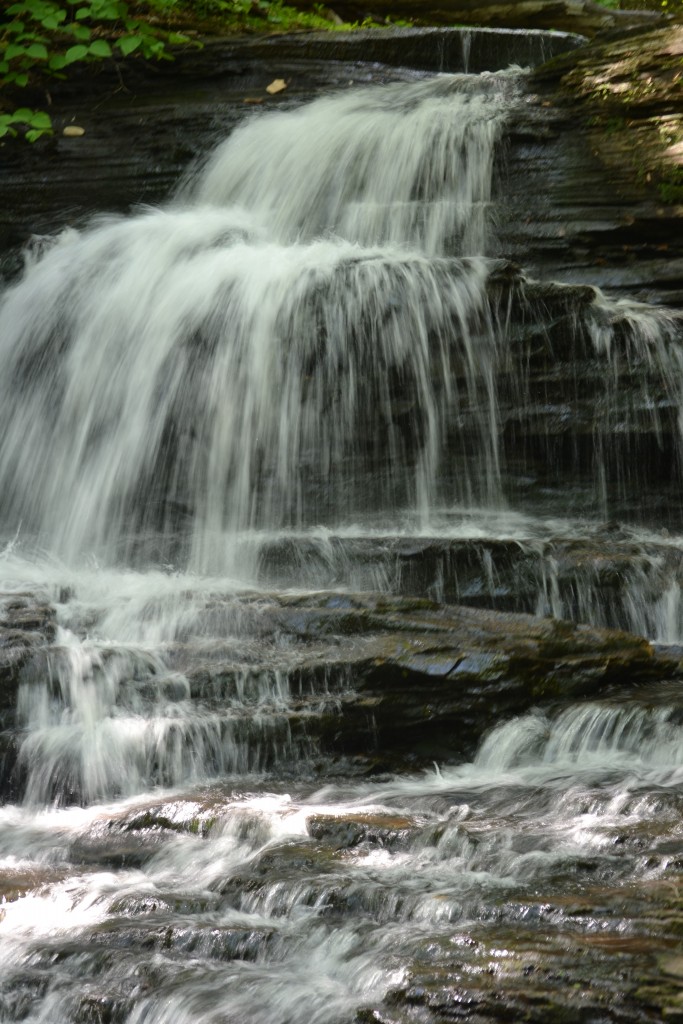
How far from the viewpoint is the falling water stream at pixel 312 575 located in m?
2.68

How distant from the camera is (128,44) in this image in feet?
30.1

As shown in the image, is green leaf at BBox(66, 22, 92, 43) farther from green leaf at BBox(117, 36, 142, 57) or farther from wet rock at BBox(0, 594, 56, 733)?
wet rock at BBox(0, 594, 56, 733)

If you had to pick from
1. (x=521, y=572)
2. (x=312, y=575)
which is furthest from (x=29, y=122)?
(x=521, y=572)

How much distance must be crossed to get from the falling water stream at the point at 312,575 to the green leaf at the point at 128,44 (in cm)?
108

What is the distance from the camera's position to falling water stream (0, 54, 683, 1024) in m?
2.68

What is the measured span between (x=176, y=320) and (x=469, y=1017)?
5546mm

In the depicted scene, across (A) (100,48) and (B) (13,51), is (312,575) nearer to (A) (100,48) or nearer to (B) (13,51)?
(A) (100,48)

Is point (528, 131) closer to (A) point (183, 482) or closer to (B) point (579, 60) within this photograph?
(B) point (579, 60)

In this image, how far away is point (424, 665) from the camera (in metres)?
4.36

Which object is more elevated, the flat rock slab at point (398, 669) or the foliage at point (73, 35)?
the foliage at point (73, 35)

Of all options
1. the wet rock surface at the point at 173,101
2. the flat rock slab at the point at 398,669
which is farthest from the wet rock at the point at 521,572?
the wet rock surface at the point at 173,101

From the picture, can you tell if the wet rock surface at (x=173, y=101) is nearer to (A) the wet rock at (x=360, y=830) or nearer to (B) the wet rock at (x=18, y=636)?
(B) the wet rock at (x=18, y=636)

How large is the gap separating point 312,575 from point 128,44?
18.4 feet

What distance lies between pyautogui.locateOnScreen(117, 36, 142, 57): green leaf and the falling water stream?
3.56ft
